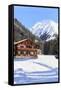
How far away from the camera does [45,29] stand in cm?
178

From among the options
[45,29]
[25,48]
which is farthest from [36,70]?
[45,29]

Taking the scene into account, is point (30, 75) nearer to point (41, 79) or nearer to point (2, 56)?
point (41, 79)

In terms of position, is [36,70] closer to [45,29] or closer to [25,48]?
[25,48]

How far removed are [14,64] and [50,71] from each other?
10.3 inches

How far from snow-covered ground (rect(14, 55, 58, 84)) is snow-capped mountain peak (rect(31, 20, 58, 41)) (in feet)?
0.44

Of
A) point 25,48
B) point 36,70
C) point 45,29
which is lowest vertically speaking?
point 36,70

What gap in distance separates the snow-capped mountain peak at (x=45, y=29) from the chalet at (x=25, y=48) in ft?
0.24

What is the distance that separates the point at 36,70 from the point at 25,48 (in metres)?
0.16

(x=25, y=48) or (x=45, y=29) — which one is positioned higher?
(x=45, y=29)

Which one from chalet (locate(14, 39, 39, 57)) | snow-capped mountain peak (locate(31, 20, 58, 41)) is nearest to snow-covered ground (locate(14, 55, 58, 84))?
chalet (locate(14, 39, 39, 57))

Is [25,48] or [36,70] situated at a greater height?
[25,48]

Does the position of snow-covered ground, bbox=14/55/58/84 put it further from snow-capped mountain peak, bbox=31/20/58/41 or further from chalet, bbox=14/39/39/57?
snow-capped mountain peak, bbox=31/20/58/41

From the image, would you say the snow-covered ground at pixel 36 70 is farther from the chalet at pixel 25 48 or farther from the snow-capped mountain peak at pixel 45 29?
the snow-capped mountain peak at pixel 45 29

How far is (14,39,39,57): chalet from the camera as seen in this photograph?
5.54 ft
